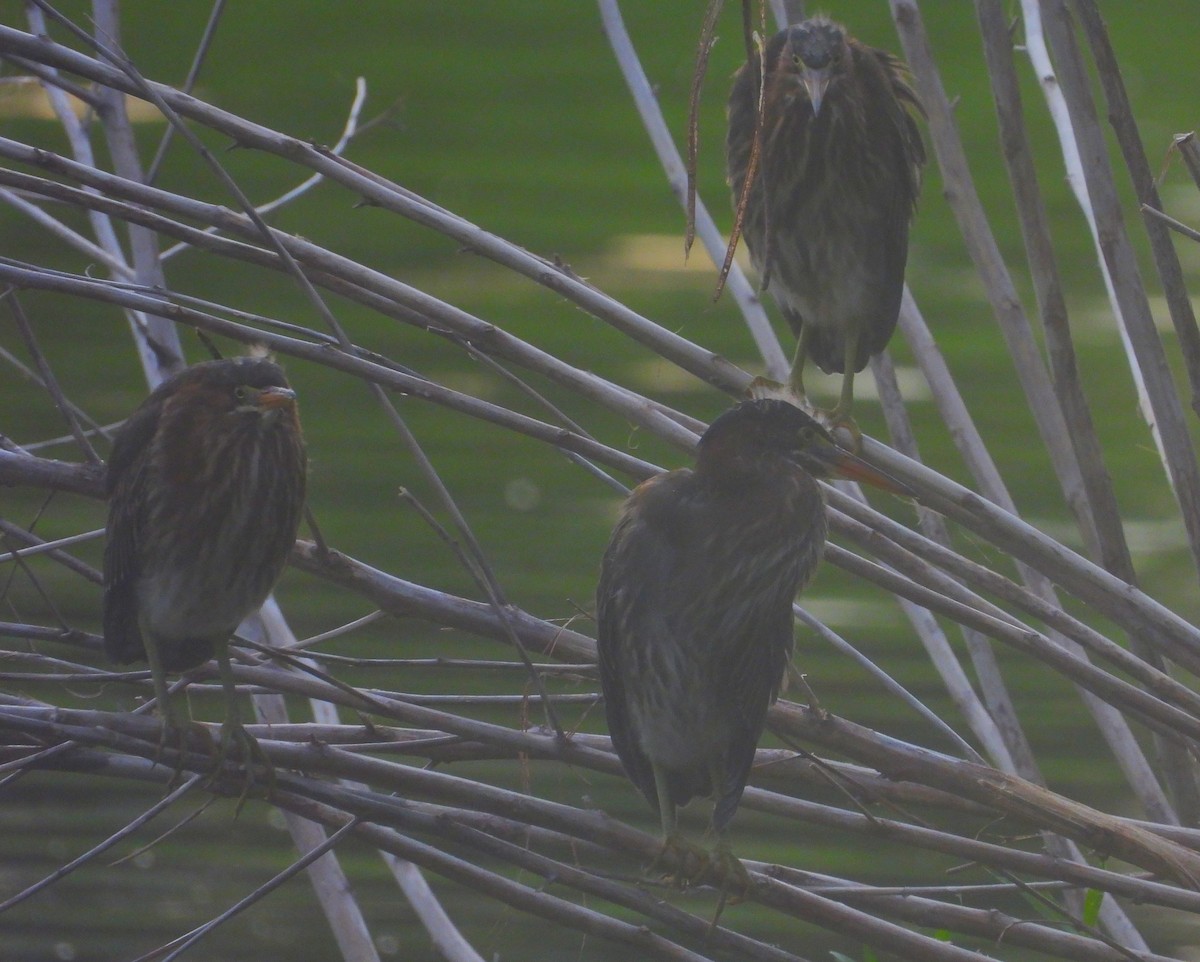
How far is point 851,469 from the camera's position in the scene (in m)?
1.97

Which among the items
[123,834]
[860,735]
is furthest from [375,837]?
[860,735]

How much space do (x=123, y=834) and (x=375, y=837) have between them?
283mm

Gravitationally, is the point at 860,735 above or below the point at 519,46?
A: below

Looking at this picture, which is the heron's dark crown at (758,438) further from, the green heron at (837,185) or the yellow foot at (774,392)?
the green heron at (837,185)

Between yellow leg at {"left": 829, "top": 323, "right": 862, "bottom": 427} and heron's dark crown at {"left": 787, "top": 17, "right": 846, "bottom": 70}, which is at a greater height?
heron's dark crown at {"left": 787, "top": 17, "right": 846, "bottom": 70}

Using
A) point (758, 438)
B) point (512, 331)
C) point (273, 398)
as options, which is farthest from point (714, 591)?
point (512, 331)

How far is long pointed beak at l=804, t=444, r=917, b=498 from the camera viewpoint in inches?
73.9

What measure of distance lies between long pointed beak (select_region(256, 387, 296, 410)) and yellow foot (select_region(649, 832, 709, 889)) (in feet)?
2.56

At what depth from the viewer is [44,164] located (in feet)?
5.04

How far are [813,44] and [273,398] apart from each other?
115cm

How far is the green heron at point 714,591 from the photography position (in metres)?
2.03

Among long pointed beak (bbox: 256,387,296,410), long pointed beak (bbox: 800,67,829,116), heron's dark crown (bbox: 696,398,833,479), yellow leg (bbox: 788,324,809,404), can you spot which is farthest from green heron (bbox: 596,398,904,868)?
long pointed beak (bbox: 800,67,829,116)

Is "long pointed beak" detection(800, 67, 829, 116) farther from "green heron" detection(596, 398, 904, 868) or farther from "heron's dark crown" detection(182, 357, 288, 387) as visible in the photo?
"heron's dark crown" detection(182, 357, 288, 387)

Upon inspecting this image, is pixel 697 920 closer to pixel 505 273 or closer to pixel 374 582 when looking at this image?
pixel 374 582
